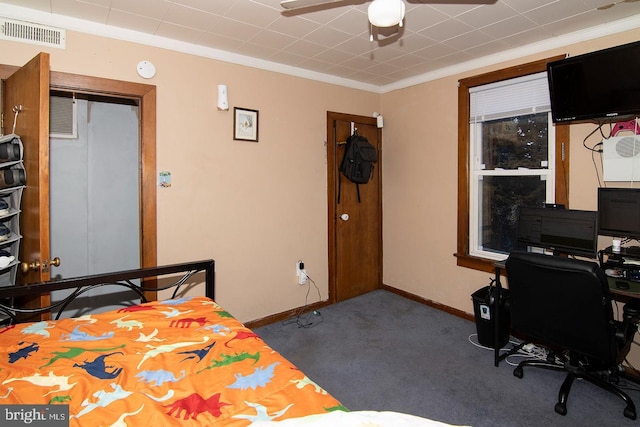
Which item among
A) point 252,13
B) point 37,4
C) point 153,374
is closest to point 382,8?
point 252,13

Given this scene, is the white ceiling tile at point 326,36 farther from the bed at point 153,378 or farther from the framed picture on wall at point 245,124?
the bed at point 153,378

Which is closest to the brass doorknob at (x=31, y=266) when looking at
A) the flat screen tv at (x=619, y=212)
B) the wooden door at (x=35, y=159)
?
the wooden door at (x=35, y=159)

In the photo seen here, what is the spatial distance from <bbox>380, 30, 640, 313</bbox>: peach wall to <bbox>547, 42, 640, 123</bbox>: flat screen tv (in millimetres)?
617

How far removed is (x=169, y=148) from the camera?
9.38 ft

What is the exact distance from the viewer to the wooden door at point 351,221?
154 inches

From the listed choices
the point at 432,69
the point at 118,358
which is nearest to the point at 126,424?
the point at 118,358

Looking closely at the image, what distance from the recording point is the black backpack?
3.87 metres

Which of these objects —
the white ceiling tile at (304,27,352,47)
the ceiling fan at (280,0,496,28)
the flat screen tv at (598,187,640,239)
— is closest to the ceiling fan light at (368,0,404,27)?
the ceiling fan at (280,0,496,28)

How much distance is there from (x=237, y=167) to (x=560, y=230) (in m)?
2.68

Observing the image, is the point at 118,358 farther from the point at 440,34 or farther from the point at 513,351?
the point at 440,34

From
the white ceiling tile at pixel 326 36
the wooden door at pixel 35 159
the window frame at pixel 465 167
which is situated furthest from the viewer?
the window frame at pixel 465 167

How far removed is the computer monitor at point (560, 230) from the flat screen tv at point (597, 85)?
70 centimetres

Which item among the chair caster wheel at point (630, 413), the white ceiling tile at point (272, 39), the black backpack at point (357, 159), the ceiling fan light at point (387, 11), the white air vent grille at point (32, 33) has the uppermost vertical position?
the white ceiling tile at point (272, 39)

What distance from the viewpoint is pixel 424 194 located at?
154 inches
